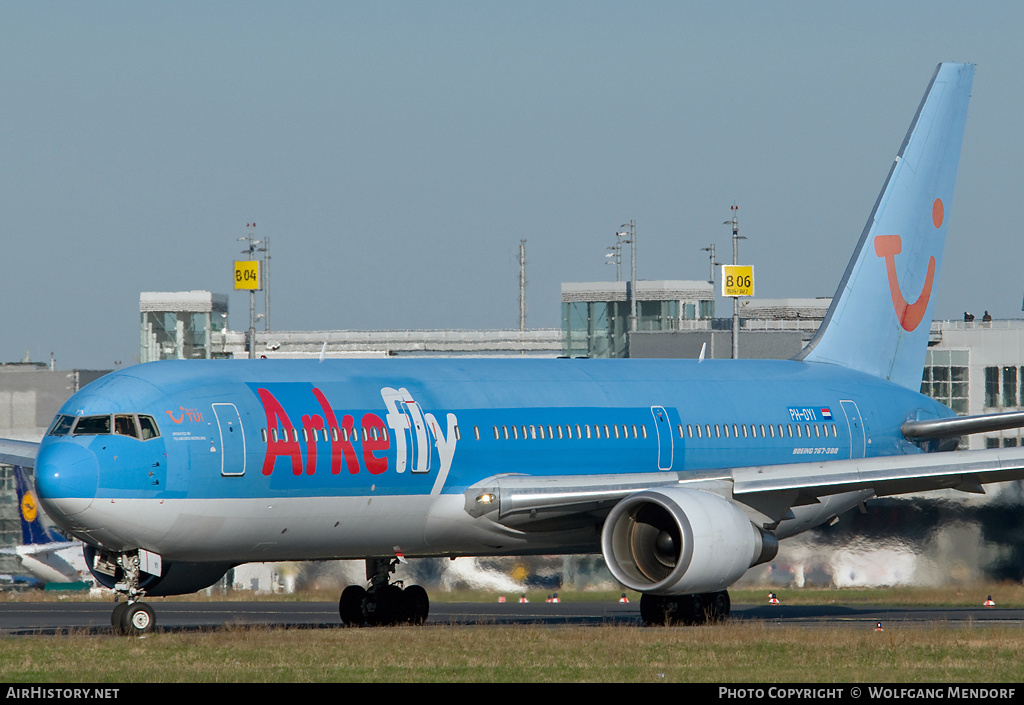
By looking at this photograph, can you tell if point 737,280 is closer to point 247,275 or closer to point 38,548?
point 247,275

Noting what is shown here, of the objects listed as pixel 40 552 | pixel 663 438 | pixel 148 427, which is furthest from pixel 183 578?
pixel 40 552

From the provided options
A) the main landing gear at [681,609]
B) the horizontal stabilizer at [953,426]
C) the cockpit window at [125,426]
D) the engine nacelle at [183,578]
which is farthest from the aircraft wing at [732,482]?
the cockpit window at [125,426]

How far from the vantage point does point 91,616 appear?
31500mm

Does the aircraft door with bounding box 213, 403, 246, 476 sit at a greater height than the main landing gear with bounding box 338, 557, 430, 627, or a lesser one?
greater

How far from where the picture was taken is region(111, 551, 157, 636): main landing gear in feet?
72.2

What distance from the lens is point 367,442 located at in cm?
2408

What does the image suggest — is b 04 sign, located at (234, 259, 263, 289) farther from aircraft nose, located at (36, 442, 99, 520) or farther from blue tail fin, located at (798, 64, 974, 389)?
aircraft nose, located at (36, 442, 99, 520)

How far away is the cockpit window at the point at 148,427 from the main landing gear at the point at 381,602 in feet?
19.5

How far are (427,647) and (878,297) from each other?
55.0 feet

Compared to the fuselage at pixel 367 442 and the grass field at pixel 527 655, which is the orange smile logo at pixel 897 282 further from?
the grass field at pixel 527 655

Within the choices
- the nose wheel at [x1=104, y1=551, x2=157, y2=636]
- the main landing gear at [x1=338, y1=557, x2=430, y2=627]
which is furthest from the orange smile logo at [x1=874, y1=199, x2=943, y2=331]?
the nose wheel at [x1=104, y1=551, x2=157, y2=636]

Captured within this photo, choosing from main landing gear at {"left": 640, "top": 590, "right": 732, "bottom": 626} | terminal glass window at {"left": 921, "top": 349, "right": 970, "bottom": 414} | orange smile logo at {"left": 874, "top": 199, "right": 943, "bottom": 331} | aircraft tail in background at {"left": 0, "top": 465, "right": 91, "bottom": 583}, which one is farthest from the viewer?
terminal glass window at {"left": 921, "top": 349, "right": 970, "bottom": 414}

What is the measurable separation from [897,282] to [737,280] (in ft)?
80.6

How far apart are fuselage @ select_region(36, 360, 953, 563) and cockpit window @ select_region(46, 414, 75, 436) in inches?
1.1
